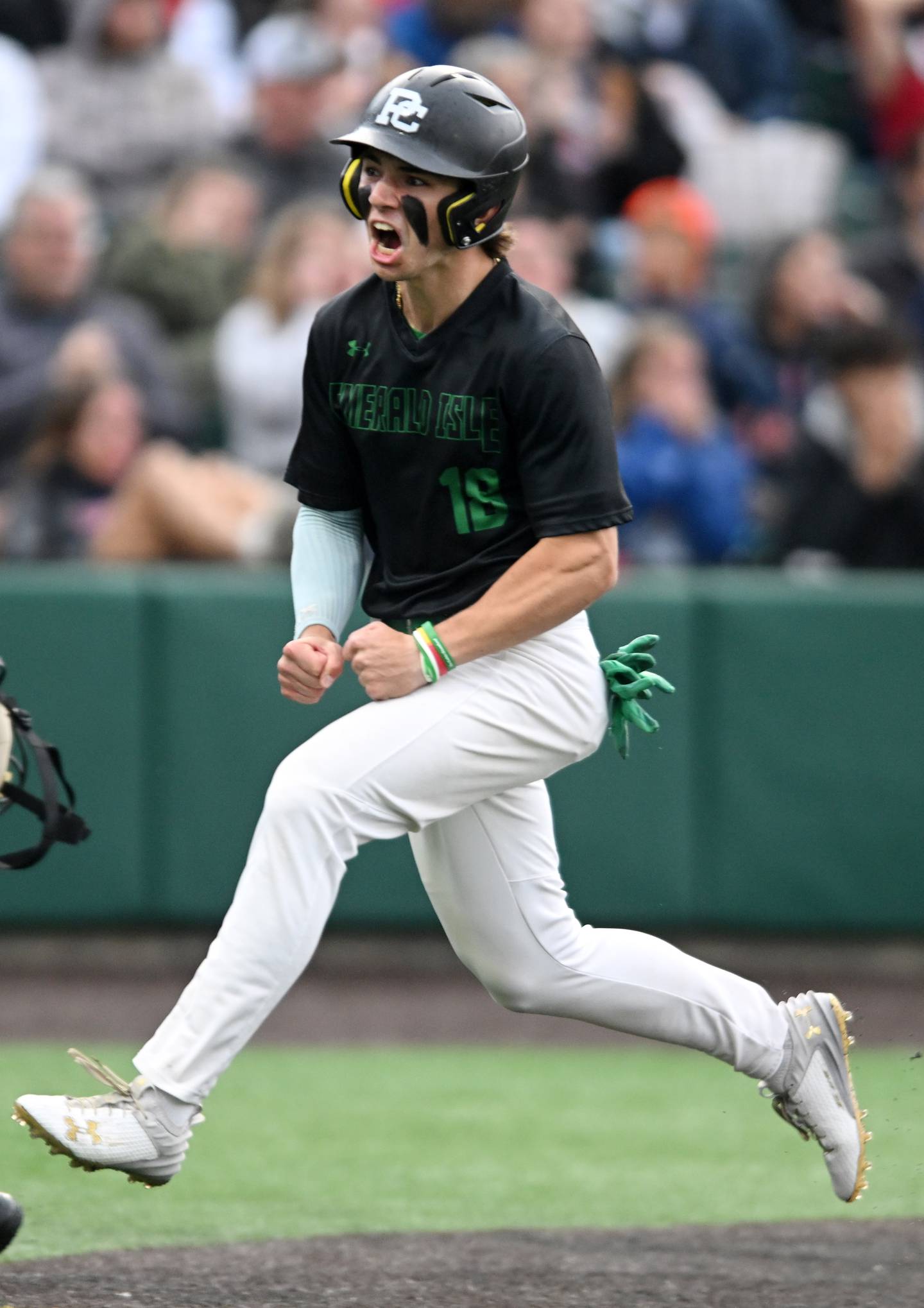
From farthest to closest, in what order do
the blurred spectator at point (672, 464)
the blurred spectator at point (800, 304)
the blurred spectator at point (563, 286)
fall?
the blurred spectator at point (800, 304) → the blurred spectator at point (563, 286) → the blurred spectator at point (672, 464)

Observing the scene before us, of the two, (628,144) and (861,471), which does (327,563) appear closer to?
(861,471)

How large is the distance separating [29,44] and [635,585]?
4.48m

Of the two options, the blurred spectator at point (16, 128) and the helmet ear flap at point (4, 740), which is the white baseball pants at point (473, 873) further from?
the blurred spectator at point (16, 128)

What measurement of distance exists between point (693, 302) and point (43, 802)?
6321 mm

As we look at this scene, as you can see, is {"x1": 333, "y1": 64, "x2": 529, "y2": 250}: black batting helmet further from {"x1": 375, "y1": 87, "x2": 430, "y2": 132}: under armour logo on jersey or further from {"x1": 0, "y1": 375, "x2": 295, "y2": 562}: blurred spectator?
{"x1": 0, "y1": 375, "x2": 295, "y2": 562}: blurred spectator

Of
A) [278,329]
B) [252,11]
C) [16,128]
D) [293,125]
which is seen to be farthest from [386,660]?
[252,11]

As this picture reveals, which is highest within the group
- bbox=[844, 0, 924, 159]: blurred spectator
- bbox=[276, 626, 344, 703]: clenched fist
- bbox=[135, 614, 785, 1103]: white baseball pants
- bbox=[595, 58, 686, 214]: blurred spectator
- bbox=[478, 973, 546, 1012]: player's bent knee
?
bbox=[844, 0, 924, 159]: blurred spectator

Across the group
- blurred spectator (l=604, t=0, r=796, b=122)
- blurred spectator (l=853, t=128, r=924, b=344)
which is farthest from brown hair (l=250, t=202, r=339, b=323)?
blurred spectator (l=604, t=0, r=796, b=122)

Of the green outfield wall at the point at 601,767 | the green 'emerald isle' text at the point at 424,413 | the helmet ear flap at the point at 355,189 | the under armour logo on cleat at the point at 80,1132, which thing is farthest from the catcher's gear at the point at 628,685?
the green outfield wall at the point at 601,767

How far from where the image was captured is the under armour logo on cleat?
343cm

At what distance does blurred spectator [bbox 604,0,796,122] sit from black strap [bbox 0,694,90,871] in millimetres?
7968

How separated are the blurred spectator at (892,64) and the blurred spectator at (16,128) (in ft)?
14.3

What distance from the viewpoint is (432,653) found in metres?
3.68

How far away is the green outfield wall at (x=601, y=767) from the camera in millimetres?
8070
